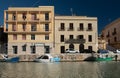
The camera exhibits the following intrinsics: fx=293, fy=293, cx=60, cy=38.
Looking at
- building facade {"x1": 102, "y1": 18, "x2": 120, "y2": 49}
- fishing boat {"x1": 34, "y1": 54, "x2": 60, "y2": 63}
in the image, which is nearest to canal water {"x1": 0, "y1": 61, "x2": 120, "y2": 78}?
fishing boat {"x1": 34, "y1": 54, "x2": 60, "y2": 63}

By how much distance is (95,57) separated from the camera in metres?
66.9

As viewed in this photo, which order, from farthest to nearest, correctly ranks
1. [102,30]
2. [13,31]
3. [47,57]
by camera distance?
[102,30] < [13,31] < [47,57]

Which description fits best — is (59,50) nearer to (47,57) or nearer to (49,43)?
(49,43)

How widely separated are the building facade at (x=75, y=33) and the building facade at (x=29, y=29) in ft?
7.13

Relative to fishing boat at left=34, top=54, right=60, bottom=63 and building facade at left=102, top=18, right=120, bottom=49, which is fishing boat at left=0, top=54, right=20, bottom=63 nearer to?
fishing boat at left=34, top=54, right=60, bottom=63

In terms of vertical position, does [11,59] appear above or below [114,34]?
below

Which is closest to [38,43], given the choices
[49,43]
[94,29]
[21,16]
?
[49,43]

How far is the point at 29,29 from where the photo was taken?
75.7m

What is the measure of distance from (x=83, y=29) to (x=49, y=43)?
31.7 feet

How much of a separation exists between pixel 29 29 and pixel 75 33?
12.0 meters

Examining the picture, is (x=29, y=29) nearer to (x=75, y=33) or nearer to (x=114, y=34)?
(x=75, y=33)

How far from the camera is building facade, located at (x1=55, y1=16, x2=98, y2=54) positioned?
76562mm

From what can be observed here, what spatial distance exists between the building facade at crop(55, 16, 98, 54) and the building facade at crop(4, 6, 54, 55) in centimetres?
217

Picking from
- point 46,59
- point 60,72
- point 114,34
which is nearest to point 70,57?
point 46,59
